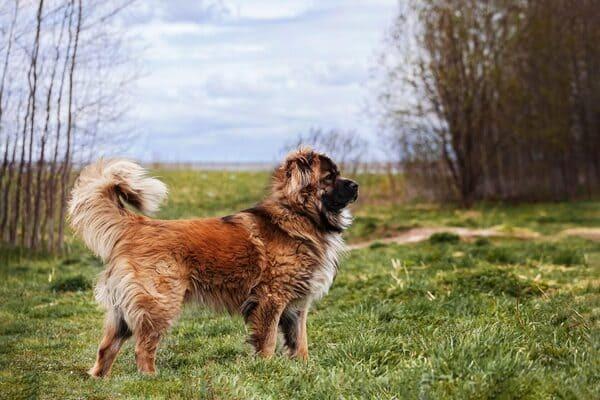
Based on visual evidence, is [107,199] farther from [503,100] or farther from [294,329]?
[503,100]

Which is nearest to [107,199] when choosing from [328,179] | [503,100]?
[328,179]

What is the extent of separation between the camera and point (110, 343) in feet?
20.9

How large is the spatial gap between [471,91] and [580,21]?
768 centimetres

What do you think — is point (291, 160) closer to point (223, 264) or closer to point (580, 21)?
point (223, 264)

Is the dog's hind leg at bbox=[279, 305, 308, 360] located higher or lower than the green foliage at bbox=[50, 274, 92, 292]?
higher

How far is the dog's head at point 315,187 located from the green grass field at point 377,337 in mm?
1235

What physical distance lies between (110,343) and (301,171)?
7.74 ft

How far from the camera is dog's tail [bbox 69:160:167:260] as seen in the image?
20.7 ft

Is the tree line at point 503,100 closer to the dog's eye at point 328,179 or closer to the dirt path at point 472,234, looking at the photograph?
the dirt path at point 472,234

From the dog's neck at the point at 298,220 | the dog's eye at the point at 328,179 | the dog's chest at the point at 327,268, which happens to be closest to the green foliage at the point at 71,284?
the dog's neck at the point at 298,220

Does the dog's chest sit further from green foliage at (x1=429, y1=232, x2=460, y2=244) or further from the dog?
green foliage at (x1=429, y1=232, x2=460, y2=244)

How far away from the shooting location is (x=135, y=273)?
611 cm

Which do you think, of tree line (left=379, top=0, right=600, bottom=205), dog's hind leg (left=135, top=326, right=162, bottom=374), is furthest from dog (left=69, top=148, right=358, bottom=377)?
tree line (left=379, top=0, right=600, bottom=205)

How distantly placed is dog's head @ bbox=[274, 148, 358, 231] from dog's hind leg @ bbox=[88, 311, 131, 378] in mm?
1925
